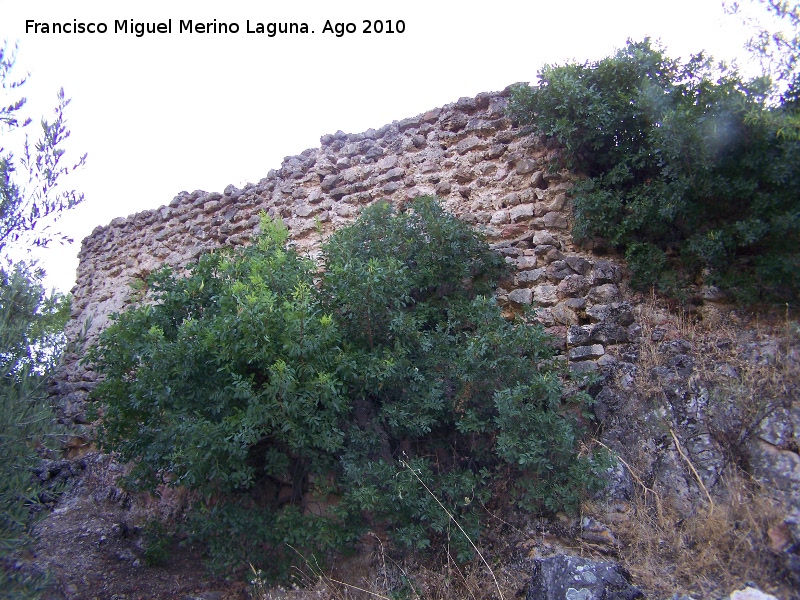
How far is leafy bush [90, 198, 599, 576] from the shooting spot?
12.2 feet

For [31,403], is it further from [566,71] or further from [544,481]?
[566,71]

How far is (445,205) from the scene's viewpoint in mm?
5543

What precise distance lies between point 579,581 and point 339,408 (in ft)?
5.37

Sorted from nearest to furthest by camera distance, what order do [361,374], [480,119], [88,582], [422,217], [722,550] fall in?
[722,550]
[361,374]
[88,582]
[422,217]
[480,119]

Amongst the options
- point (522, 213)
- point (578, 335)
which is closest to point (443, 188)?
point (522, 213)

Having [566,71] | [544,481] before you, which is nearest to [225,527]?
[544,481]

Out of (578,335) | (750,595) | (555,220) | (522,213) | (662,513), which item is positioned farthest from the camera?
(522,213)

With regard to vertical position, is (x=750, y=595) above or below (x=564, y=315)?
below

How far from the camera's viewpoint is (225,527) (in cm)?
396

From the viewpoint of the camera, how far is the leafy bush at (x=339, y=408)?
12.2 feet

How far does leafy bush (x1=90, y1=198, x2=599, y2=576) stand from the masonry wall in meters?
0.58

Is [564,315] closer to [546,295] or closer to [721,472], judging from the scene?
[546,295]

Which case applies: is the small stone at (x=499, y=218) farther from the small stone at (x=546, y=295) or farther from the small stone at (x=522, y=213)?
the small stone at (x=546, y=295)

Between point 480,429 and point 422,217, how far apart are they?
1.76 metres
